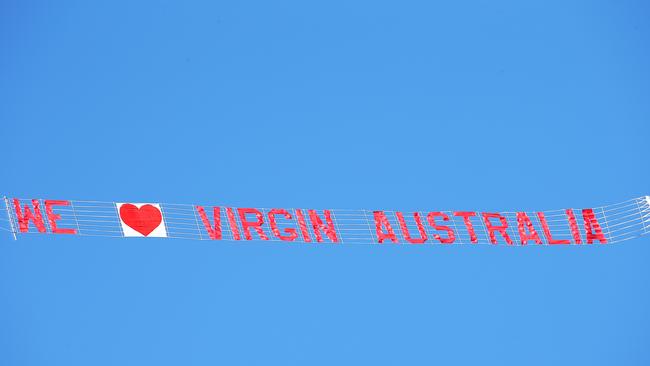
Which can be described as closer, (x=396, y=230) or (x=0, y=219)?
(x=0, y=219)

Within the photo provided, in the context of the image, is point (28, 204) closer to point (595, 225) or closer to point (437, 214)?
point (437, 214)

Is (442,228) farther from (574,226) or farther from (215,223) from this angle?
(215,223)

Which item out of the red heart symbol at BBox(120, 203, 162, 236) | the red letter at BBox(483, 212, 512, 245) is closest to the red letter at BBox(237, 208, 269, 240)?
the red heart symbol at BBox(120, 203, 162, 236)

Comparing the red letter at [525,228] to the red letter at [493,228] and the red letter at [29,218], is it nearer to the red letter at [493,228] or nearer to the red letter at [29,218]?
the red letter at [493,228]

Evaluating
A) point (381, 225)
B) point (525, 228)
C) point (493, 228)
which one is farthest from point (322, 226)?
point (525, 228)

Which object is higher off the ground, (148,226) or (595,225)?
(148,226)

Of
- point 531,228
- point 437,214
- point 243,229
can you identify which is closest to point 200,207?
point 243,229

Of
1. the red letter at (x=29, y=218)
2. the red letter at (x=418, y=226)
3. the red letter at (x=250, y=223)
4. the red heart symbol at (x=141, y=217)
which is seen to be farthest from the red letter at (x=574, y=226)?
the red letter at (x=29, y=218)

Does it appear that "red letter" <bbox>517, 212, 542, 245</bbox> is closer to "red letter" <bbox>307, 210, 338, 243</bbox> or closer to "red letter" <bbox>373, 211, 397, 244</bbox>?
"red letter" <bbox>373, 211, 397, 244</bbox>
